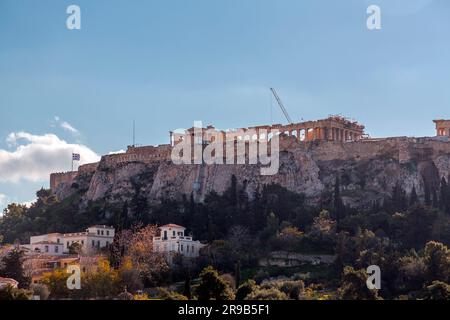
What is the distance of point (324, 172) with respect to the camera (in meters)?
85.6

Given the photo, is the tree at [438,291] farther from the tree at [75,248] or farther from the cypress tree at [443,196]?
the tree at [75,248]

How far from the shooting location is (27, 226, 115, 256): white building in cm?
7850

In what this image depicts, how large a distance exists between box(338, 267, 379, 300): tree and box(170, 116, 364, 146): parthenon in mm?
27503

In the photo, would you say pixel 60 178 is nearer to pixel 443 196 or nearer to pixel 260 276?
pixel 260 276

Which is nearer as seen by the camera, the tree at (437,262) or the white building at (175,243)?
the tree at (437,262)

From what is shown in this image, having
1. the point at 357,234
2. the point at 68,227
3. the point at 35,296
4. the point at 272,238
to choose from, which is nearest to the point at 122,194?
the point at 68,227

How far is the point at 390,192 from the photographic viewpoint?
81875mm

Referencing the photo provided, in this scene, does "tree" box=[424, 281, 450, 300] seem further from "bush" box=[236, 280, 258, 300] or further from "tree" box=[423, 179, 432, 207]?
"tree" box=[423, 179, 432, 207]

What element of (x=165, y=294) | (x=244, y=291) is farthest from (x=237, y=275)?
(x=244, y=291)

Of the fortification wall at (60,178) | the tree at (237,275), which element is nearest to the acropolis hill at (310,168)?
the fortification wall at (60,178)

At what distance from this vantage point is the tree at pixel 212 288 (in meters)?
57.4

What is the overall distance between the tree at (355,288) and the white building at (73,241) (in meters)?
22.2

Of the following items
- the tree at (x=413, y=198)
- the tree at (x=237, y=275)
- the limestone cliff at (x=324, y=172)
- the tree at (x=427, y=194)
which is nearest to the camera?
the tree at (x=237, y=275)
